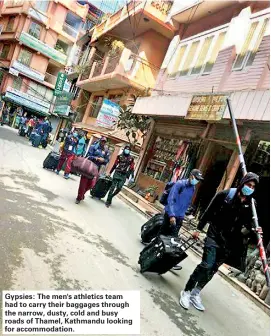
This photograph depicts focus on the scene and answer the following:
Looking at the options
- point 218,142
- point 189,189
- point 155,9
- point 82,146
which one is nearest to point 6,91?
point 155,9

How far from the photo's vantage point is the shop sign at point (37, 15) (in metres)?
37.8

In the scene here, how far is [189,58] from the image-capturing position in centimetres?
1440

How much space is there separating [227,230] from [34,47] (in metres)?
38.2

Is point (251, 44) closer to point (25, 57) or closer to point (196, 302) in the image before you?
point (196, 302)

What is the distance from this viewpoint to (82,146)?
14672 mm

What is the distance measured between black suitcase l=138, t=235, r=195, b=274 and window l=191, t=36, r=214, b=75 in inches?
387

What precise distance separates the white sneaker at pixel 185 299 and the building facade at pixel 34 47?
36433 millimetres

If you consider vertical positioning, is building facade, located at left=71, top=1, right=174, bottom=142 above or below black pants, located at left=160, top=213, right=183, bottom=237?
above

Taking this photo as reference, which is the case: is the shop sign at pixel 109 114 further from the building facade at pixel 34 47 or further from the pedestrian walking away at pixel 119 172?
the building facade at pixel 34 47

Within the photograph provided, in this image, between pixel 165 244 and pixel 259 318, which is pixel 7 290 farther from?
pixel 259 318

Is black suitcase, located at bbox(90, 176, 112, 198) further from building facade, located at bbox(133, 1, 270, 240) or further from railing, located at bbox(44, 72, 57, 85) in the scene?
railing, located at bbox(44, 72, 57, 85)

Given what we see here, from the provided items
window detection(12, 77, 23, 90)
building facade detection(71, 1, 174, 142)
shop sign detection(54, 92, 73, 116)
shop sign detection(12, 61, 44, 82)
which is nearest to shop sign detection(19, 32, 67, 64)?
shop sign detection(12, 61, 44, 82)

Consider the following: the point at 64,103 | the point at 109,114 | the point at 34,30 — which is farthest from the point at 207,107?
the point at 34,30

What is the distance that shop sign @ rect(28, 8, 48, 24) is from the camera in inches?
1489
